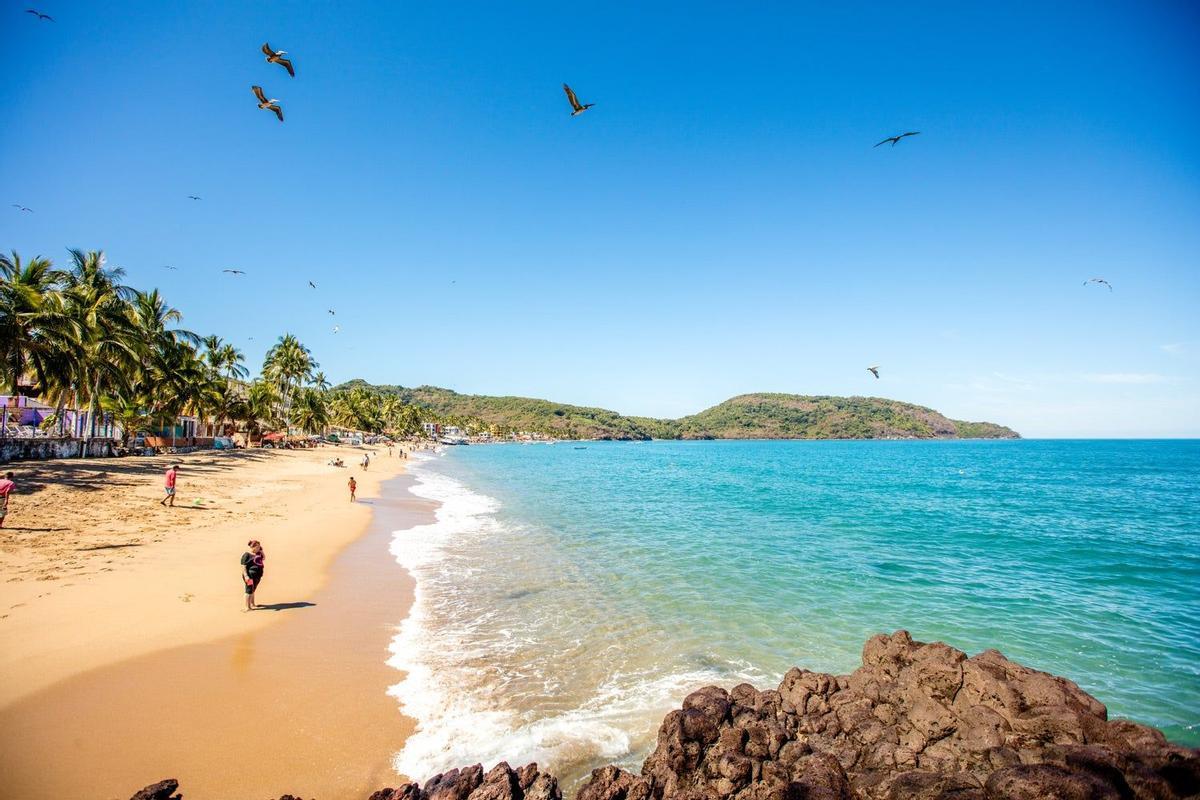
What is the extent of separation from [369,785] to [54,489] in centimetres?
2466

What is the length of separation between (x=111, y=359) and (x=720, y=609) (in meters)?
41.6

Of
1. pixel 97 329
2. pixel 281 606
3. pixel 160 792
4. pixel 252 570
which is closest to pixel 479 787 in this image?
pixel 160 792

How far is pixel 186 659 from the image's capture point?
9047mm

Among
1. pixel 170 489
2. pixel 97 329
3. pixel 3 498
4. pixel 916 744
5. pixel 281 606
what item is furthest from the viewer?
pixel 97 329

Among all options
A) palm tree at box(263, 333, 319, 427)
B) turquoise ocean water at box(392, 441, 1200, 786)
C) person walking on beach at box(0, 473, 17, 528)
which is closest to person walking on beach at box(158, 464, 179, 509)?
person walking on beach at box(0, 473, 17, 528)

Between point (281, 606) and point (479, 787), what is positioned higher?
point (479, 787)

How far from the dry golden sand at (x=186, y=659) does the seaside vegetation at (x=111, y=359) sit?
11119 mm

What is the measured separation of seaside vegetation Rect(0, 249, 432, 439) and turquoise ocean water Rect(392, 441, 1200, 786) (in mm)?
21420

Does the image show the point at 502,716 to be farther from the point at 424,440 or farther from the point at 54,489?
the point at 424,440

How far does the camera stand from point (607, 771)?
614cm

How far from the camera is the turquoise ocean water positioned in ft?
28.1

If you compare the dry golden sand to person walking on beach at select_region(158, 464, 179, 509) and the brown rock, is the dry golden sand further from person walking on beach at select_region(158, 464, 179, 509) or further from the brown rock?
person walking on beach at select_region(158, 464, 179, 509)

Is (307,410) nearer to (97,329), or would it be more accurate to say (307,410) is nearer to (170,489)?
(97,329)

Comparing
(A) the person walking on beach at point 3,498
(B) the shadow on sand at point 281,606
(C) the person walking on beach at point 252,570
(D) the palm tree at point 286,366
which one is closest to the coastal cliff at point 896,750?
(C) the person walking on beach at point 252,570
